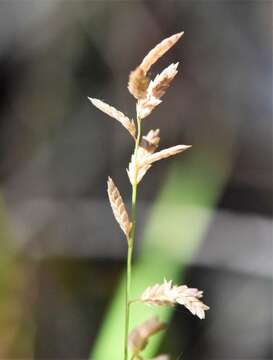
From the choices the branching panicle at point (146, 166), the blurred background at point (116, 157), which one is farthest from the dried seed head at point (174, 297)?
the blurred background at point (116, 157)

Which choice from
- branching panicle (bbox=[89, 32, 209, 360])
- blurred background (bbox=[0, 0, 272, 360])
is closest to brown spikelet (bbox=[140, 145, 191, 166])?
branching panicle (bbox=[89, 32, 209, 360])

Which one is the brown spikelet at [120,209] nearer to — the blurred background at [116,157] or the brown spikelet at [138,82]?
the brown spikelet at [138,82]

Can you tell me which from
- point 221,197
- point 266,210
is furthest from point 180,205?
point 266,210

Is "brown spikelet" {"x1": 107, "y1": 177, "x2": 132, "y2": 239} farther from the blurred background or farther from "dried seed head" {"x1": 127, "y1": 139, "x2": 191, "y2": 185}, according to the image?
the blurred background

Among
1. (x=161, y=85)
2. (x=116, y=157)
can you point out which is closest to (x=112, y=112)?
(x=161, y=85)

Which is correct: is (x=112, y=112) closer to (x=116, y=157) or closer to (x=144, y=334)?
(x=144, y=334)
